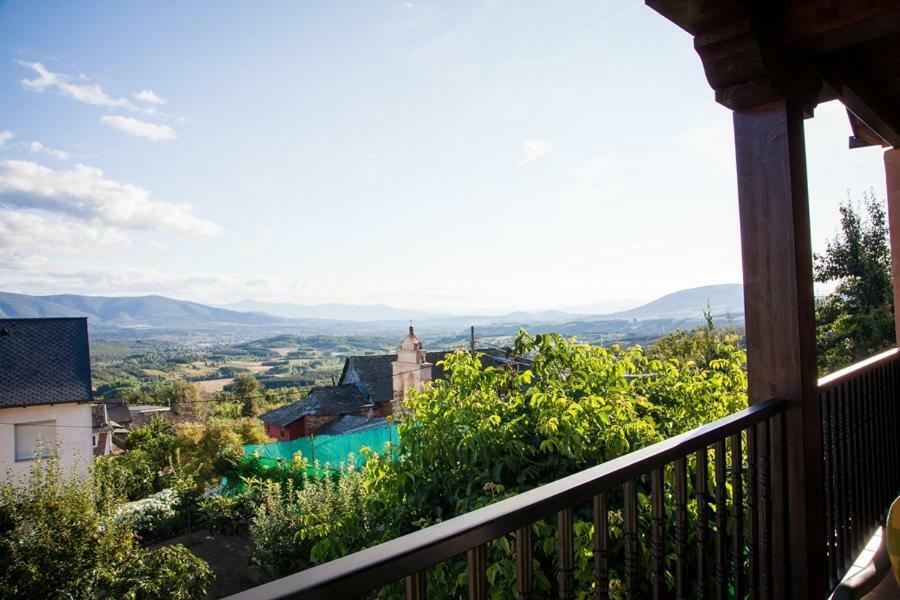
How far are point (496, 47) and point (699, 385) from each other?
592 inches

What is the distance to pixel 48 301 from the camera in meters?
39.4

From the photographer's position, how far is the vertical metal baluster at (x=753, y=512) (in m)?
1.43

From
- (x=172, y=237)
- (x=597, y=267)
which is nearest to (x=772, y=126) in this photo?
(x=597, y=267)

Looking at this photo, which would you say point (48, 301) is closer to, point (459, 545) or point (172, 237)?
point (172, 237)

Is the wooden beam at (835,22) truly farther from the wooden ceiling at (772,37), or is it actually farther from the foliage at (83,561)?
the foliage at (83,561)

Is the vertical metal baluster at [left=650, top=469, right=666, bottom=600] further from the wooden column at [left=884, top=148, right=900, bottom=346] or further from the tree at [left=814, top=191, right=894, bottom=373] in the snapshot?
the tree at [left=814, top=191, right=894, bottom=373]

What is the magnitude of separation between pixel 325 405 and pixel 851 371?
20.8 m

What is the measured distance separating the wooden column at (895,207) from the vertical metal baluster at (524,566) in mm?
3277

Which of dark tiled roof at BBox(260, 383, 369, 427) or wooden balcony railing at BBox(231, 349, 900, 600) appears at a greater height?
wooden balcony railing at BBox(231, 349, 900, 600)

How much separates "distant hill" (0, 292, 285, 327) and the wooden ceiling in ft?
129

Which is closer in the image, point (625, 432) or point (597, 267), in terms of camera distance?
point (625, 432)

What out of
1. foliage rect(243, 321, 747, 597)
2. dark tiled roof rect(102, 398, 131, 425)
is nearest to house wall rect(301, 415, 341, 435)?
dark tiled roof rect(102, 398, 131, 425)

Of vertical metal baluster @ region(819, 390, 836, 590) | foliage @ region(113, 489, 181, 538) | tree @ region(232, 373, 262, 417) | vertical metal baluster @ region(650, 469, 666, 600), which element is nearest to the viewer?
vertical metal baluster @ region(650, 469, 666, 600)

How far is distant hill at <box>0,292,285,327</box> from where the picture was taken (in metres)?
36.6
